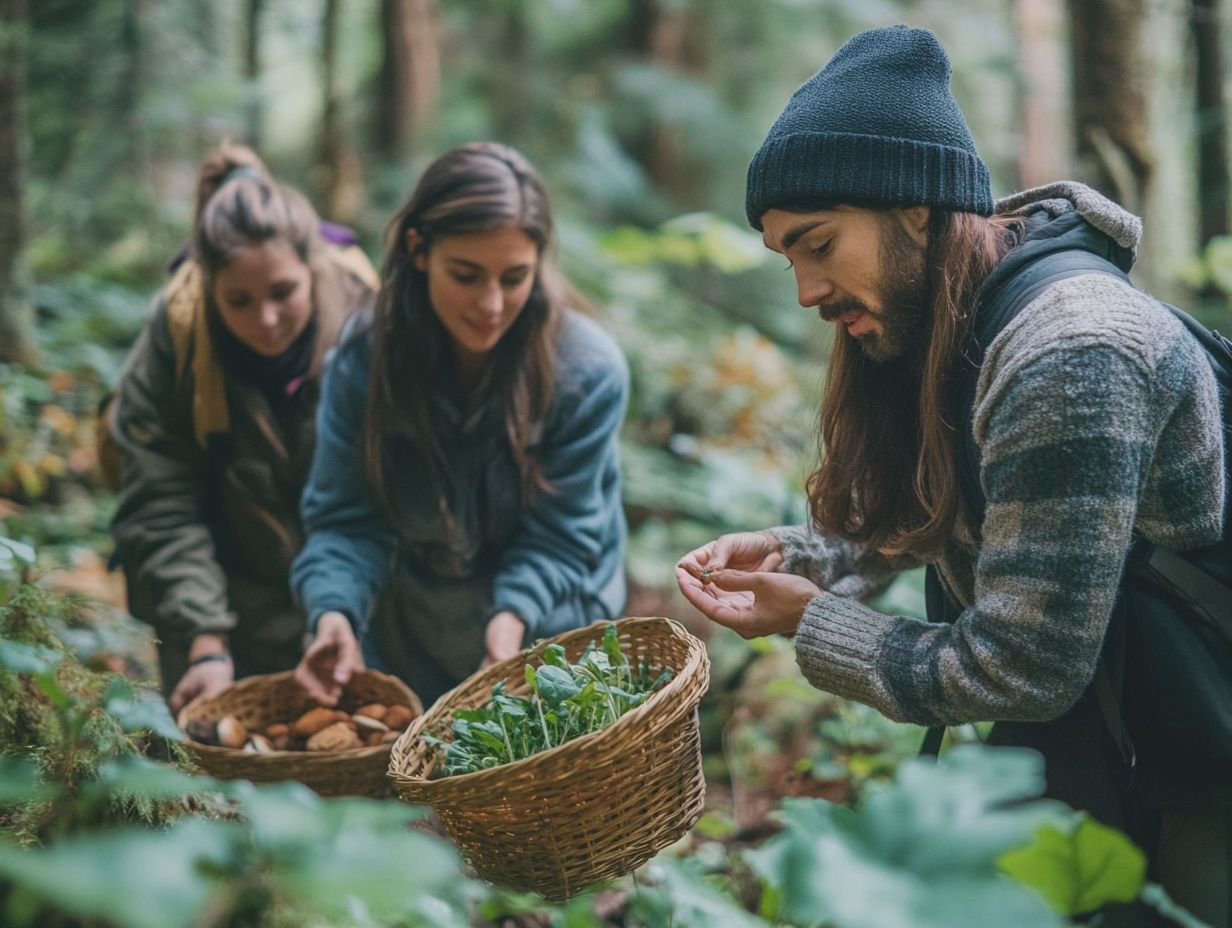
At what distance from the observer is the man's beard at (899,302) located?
1713mm

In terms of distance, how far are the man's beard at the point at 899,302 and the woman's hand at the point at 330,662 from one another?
4.54 feet

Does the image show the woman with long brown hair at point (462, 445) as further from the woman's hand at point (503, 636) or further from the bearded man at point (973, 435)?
the bearded man at point (973, 435)

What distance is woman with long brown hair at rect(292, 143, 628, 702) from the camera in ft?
8.75

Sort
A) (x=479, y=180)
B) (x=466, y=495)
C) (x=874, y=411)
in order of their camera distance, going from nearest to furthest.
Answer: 1. (x=874, y=411)
2. (x=479, y=180)
3. (x=466, y=495)

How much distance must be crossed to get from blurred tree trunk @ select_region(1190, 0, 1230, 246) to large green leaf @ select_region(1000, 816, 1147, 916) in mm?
4558

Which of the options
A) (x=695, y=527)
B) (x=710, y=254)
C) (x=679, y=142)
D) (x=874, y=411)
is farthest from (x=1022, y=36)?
(x=874, y=411)

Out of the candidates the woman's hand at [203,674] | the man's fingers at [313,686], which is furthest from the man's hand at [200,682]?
the man's fingers at [313,686]

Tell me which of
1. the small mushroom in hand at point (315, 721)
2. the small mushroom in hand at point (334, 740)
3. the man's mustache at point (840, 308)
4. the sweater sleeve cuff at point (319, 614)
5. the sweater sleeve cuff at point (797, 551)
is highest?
the man's mustache at point (840, 308)

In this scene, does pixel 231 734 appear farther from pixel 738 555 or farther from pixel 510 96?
pixel 510 96

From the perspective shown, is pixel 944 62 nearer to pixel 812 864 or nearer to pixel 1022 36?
pixel 812 864

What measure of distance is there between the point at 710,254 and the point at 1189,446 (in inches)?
123

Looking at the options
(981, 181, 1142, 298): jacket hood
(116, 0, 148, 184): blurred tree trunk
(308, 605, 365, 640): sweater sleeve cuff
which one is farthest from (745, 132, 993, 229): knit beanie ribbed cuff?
(116, 0, 148, 184): blurred tree trunk

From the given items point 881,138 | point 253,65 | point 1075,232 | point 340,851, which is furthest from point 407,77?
point 340,851

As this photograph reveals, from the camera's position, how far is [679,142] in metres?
8.17
